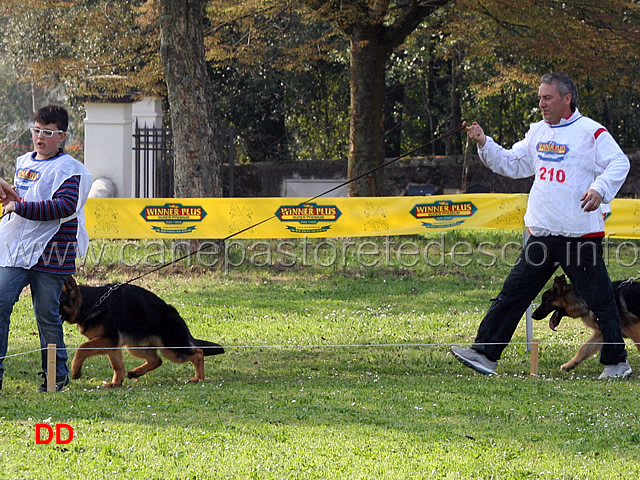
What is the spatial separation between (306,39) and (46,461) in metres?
18.4

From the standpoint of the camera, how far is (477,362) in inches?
274

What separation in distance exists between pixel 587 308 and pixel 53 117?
467 cm

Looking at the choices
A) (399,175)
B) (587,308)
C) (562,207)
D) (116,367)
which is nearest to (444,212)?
(587,308)

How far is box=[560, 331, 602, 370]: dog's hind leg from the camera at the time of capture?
23.8ft

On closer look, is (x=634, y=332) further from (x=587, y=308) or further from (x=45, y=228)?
(x=45, y=228)

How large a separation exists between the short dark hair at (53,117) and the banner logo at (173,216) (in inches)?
98.5

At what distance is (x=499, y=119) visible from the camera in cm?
2531

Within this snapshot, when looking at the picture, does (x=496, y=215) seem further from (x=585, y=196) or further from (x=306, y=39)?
(x=306, y=39)

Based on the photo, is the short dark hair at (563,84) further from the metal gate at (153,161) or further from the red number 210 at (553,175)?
the metal gate at (153,161)

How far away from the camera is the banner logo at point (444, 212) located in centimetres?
840

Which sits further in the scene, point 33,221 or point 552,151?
point 552,151

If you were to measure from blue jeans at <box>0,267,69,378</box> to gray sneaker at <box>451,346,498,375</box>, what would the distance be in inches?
123

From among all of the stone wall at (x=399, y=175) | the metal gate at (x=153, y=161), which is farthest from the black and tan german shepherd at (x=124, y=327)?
the stone wall at (x=399, y=175)

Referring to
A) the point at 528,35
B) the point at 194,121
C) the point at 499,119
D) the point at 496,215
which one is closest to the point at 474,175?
the point at 499,119
